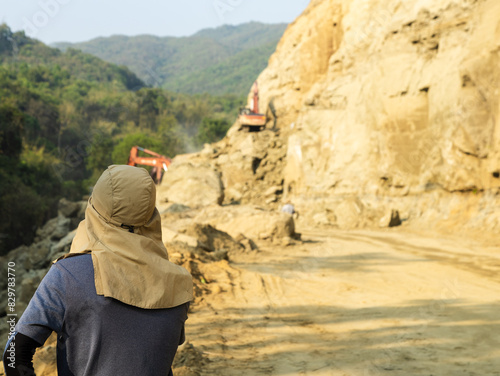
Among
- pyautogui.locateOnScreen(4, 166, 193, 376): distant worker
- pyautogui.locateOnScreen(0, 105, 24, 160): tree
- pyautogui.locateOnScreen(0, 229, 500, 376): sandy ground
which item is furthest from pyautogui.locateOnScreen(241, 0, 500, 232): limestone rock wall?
pyautogui.locateOnScreen(0, 105, 24, 160): tree

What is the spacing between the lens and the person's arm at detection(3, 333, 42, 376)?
1.91 meters

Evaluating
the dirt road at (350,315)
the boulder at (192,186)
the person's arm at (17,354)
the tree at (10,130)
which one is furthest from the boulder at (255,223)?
the tree at (10,130)

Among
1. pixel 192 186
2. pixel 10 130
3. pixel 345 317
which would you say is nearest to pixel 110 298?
pixel 345 317

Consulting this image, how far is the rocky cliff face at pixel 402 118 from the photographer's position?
17234 mm

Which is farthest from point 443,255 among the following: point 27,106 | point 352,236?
point 27,106

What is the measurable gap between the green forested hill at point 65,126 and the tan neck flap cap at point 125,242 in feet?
80.0

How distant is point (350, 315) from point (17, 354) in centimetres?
596

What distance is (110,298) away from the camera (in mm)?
2039

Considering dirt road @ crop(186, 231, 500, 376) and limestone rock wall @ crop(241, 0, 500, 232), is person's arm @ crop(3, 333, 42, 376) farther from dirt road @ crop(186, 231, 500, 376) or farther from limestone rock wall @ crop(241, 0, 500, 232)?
limestone rock wall @ crop(241, 0, 500, 232)

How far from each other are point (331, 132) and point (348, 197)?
415 centimetres

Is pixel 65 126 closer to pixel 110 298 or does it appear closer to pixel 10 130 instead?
pixel 10 130

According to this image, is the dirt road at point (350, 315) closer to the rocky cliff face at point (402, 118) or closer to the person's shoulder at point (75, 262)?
the person's shoulder at point (75, 262)

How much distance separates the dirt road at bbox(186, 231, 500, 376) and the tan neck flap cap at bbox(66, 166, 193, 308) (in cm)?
324

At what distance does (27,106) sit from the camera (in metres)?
64.9
